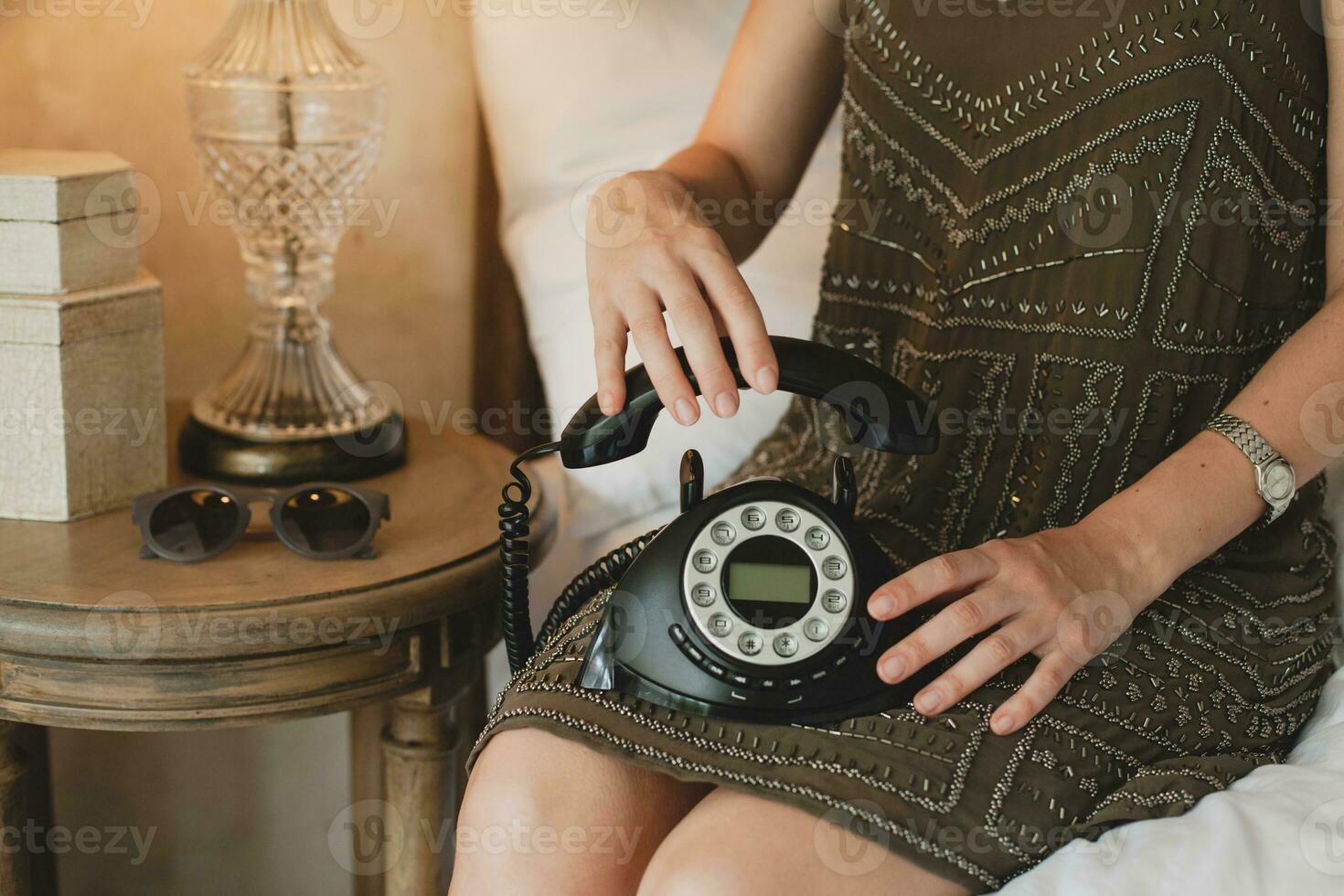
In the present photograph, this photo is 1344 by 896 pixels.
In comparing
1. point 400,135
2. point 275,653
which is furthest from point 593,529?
point 400,135

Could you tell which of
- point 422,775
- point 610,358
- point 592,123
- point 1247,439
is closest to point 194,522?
point 422,775

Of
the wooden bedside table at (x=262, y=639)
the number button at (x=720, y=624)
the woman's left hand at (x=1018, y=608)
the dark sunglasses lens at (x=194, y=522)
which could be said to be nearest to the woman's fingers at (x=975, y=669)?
the woman's left hand at (x=1018, y=608)

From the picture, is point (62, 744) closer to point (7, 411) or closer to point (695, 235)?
point (7, 411)

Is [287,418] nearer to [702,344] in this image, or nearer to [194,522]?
[194,522]

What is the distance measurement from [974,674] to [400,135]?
101cm

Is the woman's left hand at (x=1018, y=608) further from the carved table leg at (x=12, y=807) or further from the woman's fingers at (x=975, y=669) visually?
the carved table leg at (x=12, y=807)

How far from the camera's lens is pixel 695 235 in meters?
0.77

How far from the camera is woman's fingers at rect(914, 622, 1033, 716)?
2.19 ft

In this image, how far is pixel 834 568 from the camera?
679mm

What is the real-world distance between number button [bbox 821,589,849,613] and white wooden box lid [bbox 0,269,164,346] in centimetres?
60

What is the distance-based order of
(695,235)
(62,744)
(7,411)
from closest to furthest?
(695,235)
(7,411)
(62,744)

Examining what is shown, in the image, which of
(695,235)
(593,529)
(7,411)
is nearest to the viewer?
(695,235)

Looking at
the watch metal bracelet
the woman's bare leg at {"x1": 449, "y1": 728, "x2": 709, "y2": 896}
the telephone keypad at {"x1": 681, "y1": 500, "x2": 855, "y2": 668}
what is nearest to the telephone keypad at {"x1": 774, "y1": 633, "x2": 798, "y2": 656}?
the telephone keypad at {"x1": 681, "y1": 500, "x2": 855, "y2": 668}

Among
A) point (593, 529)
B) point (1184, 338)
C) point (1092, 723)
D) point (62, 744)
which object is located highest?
point (1184, 338)
